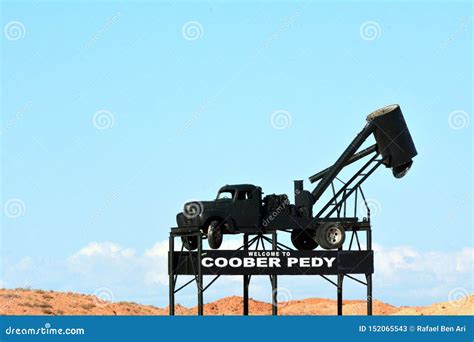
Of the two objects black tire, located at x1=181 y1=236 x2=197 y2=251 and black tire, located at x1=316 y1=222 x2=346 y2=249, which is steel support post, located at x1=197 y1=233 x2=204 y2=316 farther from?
black tire, located at x1=316 y1=222 x2=346 y2=249

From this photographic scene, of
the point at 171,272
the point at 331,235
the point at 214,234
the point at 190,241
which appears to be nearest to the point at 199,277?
the point at 214,234

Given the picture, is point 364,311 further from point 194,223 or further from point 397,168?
point 194,223

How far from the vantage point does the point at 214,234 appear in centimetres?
3750

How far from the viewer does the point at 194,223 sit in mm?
37812

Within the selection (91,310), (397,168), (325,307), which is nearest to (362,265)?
(397,168)

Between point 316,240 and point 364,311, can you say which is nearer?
point 316,240

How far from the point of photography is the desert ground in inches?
1860

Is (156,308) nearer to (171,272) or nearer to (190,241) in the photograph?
(171,272)

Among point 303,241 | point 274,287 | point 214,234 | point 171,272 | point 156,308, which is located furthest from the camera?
point 156,308

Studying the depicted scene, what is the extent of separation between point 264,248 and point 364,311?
18752 mm

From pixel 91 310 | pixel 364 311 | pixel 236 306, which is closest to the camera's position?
pixel 91 310

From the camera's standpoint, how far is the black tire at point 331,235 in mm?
38750

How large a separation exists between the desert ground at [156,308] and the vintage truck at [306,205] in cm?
819

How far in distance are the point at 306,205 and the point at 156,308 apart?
19.8 metres
